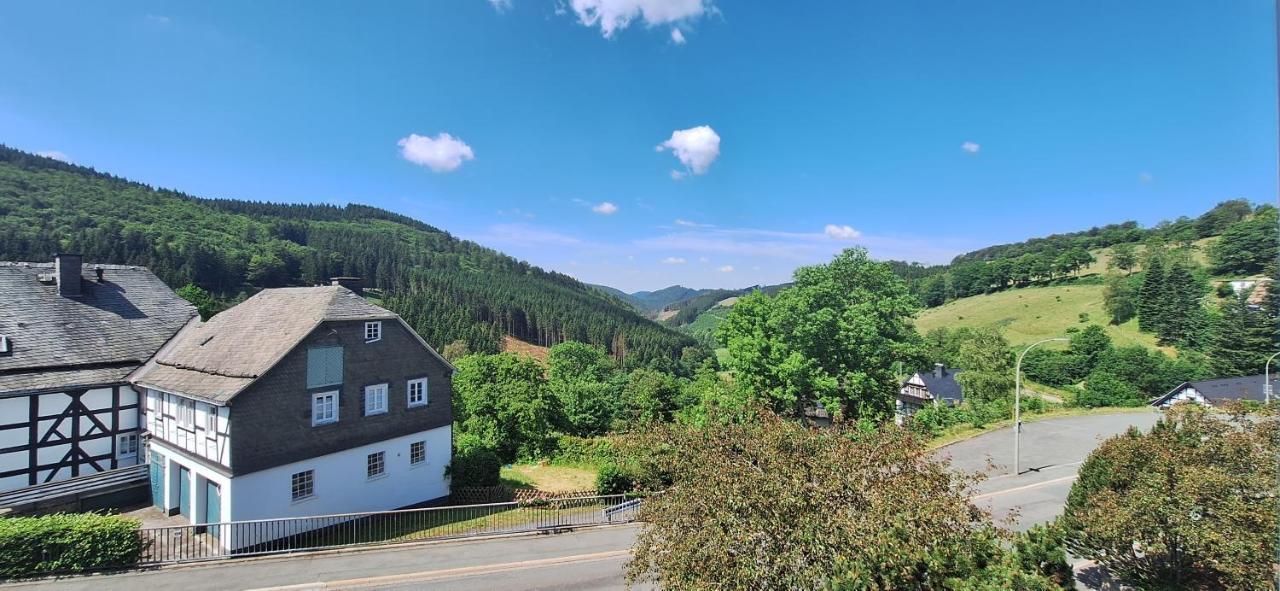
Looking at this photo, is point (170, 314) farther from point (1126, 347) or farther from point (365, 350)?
point (1126, 347)

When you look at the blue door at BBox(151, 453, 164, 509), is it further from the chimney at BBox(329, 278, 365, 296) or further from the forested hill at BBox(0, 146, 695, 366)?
the forested hill at BBox(0, 146, 695, 366)

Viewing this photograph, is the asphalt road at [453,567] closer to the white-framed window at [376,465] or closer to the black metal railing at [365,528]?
the black metal railing at [365,528]

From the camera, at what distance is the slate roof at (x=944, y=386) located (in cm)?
6334

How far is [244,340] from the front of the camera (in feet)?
72.1

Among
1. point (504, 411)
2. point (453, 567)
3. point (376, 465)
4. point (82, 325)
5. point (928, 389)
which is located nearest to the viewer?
point (453, 567)

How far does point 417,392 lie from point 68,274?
694 inches

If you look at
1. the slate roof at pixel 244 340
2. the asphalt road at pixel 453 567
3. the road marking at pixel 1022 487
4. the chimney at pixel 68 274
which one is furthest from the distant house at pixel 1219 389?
the chimney at pixel 68 274

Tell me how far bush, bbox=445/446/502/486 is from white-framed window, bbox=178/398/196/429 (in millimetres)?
10370

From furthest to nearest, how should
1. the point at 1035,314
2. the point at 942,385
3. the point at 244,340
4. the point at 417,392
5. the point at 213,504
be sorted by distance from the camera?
the point at 1035,314, the point at 942,385, the point at 417,392, the point at 244,340, the point at 213,504

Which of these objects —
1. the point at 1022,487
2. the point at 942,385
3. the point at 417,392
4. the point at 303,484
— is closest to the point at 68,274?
the point at 303,484

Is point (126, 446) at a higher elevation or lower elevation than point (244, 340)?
lower

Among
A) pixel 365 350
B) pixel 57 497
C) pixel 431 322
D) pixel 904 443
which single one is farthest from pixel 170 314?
pixel 431 322

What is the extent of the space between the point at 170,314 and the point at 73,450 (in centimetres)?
818

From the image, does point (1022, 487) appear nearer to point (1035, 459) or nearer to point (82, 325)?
point (1035, 459)
